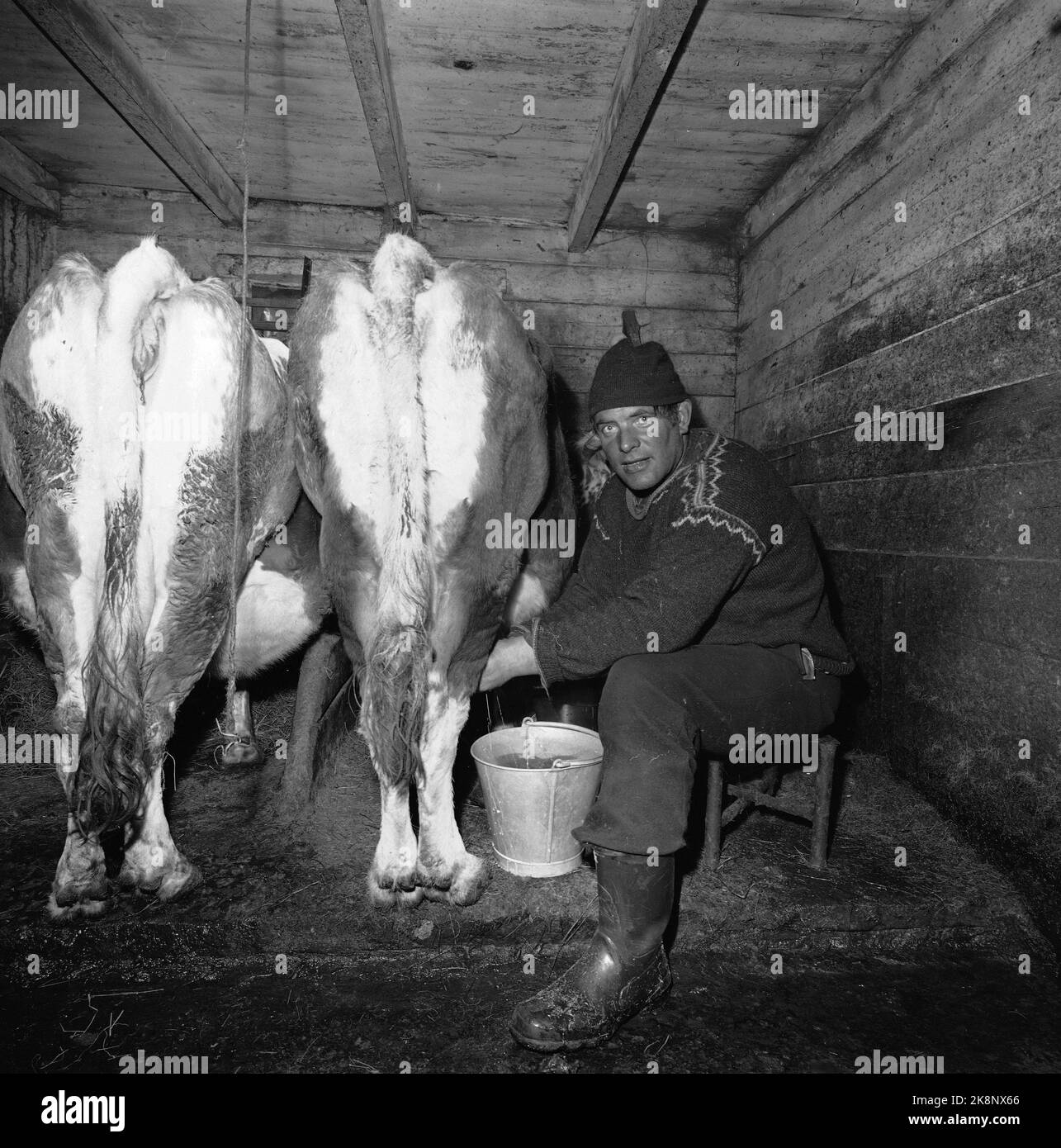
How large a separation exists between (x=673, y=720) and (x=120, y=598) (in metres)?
1.84

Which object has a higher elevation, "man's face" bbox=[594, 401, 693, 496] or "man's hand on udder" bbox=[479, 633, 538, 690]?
"man's face" bbox=[594, 401, 693, 496]

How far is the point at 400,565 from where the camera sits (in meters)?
2.37

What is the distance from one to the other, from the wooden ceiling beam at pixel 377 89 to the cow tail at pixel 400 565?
122 centimetres

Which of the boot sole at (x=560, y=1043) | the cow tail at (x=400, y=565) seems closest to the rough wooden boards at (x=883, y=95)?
the cow tail at (x=400, y=565)

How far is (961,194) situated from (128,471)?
354 cm

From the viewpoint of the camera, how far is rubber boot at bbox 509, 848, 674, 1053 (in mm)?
1960

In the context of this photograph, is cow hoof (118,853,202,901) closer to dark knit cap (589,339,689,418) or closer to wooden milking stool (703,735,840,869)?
wooden milking stool (703,735,840,869)

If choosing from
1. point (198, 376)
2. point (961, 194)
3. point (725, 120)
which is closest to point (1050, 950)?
point (961, 194)

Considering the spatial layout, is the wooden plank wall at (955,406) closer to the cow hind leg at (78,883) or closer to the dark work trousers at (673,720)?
the dark work trousers at (673,720)

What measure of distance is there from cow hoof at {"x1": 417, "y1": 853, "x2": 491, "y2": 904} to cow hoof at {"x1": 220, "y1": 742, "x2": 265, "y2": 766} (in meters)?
1.57

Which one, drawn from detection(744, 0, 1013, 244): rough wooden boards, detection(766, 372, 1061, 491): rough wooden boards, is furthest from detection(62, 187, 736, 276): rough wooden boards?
detection(766, 372, 1061, 491): rough wooden boards

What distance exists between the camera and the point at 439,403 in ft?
7.98

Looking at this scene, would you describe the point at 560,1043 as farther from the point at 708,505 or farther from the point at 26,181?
the point at 26,181
